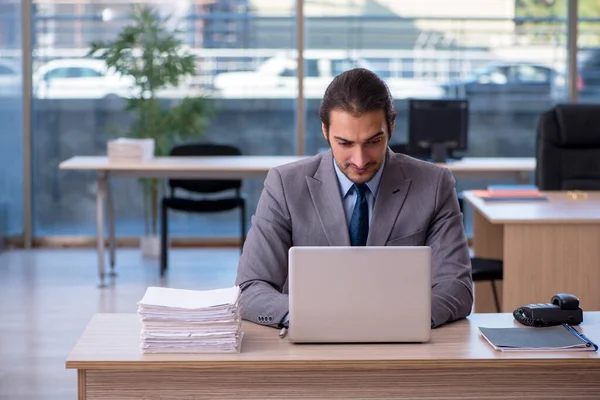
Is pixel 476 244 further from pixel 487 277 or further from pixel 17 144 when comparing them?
pixel 17 144

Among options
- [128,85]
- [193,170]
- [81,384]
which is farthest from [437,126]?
[81,384]

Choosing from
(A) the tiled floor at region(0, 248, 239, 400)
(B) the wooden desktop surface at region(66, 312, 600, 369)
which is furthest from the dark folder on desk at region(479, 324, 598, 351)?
(A) the tiled floor at region(0, 248, 239, 400)

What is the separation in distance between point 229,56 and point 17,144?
73.2 inches

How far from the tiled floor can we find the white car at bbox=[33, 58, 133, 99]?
128cm

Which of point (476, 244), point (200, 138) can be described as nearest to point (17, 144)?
point (200, 138)

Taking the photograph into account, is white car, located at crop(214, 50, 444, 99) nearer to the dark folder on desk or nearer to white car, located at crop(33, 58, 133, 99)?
white car, located at crop(33, 58, 133, 99)

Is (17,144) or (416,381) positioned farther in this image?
(17,144)

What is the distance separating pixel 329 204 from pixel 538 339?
73 cm

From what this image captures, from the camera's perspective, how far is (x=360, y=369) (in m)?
2.33

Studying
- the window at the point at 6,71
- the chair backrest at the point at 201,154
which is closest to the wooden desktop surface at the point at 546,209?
the chair backrest at the point at 201,154

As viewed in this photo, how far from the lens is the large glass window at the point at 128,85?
8.05m

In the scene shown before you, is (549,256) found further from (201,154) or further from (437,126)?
(201,154)

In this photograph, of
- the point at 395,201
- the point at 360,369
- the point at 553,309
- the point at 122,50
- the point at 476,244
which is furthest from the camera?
the point at 122,50

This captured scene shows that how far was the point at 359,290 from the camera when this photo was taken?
91.4 inches
